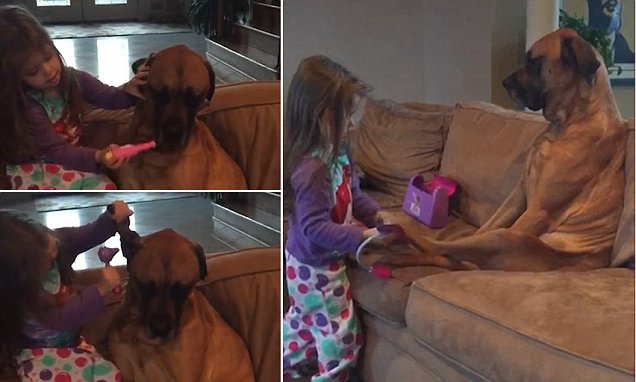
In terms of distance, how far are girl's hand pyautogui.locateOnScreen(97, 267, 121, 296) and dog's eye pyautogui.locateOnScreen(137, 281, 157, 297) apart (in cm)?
4

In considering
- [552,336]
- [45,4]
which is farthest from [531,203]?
[45,4]

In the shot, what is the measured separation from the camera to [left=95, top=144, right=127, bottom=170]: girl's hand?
1421 millimetres

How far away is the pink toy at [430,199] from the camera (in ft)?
5.13

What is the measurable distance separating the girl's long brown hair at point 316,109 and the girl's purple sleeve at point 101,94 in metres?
0.28

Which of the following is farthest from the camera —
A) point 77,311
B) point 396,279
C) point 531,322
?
point 396,279

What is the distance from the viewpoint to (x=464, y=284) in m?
1.49

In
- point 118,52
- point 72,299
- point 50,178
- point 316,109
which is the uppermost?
point 118,52

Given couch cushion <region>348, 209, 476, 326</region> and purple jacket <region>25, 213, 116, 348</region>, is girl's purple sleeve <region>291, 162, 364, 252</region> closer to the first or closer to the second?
couch cushion <region>348, 209, 476, 326</region>

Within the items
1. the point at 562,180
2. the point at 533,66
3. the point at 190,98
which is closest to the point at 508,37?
the point at 533,66

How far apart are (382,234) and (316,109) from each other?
0.26 metres

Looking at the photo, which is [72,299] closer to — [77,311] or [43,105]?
[77,311]

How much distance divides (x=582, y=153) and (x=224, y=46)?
0.69m

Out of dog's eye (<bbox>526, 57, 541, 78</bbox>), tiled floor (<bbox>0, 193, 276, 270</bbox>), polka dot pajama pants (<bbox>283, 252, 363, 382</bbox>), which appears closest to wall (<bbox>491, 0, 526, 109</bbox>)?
dog's eye (<bbox>526, 57, 541, 78</bbox>)

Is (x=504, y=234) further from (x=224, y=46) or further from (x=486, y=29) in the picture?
(x=224, y=46)
